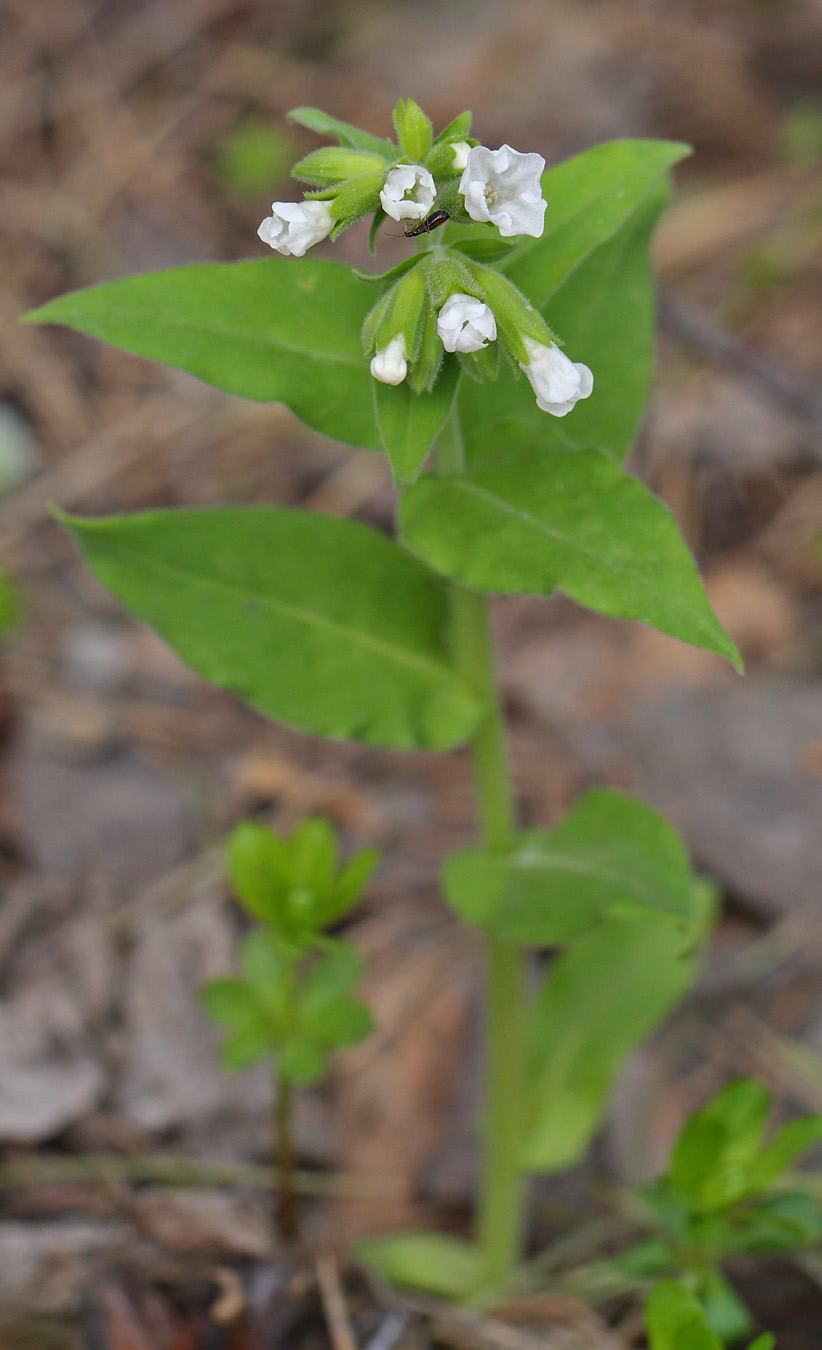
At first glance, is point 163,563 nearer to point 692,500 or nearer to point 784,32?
point 692,500

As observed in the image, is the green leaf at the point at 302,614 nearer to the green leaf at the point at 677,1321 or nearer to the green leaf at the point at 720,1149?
the green leaf at the point at 720,1149

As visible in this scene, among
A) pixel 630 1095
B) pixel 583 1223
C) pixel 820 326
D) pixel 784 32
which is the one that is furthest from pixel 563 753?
pixel 784 32

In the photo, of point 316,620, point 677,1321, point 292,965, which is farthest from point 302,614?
point 677,1321

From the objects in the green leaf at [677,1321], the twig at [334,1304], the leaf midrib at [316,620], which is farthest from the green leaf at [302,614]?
the twig at [334,1304]

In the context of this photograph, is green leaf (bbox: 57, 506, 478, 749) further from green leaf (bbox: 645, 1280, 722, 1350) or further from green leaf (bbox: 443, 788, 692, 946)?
green leaf (bbox: 645, 1280, 722, 1350)

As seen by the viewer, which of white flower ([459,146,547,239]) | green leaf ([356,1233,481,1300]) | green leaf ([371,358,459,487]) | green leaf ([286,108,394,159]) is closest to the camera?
white flower ([459,146,547,239])

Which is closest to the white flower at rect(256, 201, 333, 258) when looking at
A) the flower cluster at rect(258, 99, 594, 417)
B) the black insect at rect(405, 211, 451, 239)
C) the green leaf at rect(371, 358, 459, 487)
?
the flower cluster at rect(258, 99, 594, 417)

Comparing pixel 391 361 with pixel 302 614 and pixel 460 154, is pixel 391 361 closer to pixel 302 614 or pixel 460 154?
pixel 460 154
